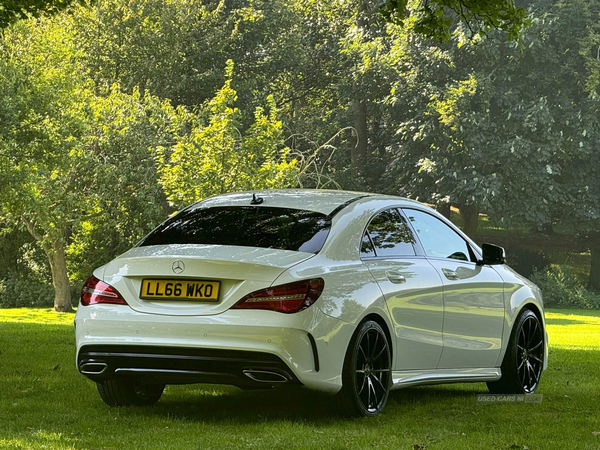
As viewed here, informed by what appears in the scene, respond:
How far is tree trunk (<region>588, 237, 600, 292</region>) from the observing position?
43656mm

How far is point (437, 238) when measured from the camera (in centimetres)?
816

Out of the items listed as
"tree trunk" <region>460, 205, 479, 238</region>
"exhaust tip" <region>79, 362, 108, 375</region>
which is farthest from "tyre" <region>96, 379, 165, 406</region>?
"tree trunk" <region>460, 205, 479, 238</region>

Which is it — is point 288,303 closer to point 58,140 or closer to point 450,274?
point 450,274

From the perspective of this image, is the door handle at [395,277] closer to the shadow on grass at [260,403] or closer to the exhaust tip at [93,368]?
the shadow on grass at [260,403]

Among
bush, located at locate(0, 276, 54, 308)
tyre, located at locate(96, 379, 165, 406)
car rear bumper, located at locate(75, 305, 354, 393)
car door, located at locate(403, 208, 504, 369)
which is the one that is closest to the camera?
car rear bumper, located at locate(75, 305, 354, 393)

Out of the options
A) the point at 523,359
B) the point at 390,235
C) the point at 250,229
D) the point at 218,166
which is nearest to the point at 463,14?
the point at 390,235

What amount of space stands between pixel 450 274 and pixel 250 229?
72.0 inches

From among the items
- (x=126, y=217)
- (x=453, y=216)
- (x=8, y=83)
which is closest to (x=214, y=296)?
(x=8, y=83)

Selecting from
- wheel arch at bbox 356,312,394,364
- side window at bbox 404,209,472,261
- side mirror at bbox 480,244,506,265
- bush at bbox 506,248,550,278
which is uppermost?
side window at bbox 404,209,472,261

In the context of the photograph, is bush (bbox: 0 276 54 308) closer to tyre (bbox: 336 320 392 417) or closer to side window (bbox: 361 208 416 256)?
side window (bbox: 361 208 416 256)

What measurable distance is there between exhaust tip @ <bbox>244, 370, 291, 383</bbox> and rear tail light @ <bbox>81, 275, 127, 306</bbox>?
0.96 m

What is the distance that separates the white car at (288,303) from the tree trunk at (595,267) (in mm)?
37096

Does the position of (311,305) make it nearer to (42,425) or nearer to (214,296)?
(214,296)

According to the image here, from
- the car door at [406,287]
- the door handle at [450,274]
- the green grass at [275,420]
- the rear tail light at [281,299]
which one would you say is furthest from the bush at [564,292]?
the rear tail light at [281,299]
